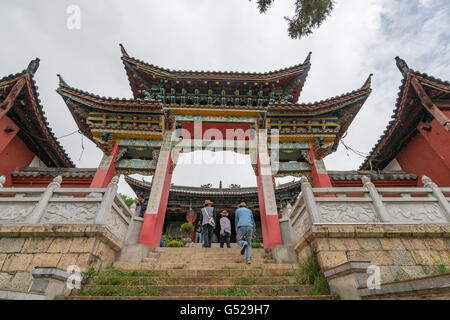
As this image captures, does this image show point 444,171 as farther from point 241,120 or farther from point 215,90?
point 215,90

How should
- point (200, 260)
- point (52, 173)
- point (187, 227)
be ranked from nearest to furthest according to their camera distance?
point (200, 260) → point (52, 173) → point (187, 227)

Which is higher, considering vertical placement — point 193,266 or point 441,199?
point 441,199

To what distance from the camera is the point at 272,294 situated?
407cm

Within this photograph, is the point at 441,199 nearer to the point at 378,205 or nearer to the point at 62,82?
the point at 378,205

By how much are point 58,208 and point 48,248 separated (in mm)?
1028

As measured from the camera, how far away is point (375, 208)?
18.7 ft

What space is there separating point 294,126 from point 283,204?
22.4ft

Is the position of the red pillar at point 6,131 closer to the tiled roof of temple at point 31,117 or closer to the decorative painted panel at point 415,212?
the tiled roof of temple at point 31,117

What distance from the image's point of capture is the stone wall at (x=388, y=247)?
188 inches

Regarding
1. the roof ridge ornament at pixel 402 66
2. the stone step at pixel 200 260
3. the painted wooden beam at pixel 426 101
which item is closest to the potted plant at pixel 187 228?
the stone step at pixel 200 260

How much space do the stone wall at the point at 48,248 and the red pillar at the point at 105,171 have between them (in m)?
3.54

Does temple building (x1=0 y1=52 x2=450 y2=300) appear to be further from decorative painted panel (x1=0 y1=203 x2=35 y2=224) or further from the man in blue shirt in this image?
the man in blue shirt

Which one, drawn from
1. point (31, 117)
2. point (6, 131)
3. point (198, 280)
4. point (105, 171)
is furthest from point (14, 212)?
point (31, 117)
